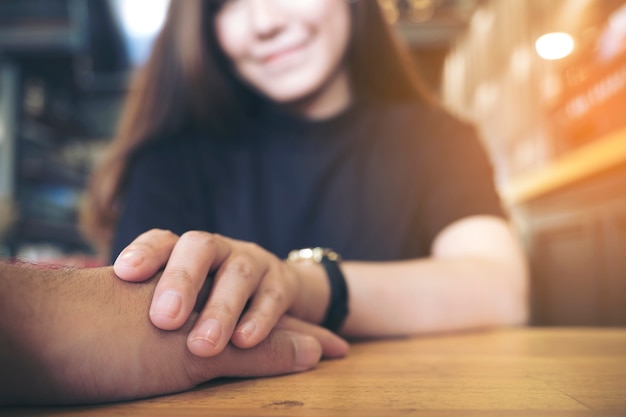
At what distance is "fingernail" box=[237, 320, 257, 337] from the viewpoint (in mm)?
311

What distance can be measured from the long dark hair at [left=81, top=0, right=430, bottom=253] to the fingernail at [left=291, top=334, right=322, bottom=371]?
542mm

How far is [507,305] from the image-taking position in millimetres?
644

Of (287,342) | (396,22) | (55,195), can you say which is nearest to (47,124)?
(55,195)

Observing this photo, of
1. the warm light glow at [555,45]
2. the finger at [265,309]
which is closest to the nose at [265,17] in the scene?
the finger at [265,309]

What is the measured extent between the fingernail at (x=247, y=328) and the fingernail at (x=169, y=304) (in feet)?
0.15

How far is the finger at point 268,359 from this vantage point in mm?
299

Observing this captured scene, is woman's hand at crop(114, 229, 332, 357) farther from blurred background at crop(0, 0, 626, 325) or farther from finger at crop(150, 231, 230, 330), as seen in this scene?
blurred background at crop(0, 0, 626, 325)

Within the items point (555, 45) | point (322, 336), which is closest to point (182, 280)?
point (322, 336)

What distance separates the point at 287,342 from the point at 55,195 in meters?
2.22

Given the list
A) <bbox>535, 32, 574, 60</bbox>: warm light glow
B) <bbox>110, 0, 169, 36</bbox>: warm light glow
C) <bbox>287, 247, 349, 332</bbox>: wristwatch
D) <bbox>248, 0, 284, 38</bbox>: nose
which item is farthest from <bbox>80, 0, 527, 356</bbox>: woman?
<bbox>110, 0, 169, 36</bbox>: warm light glow

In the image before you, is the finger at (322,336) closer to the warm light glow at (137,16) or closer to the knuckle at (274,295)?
the knuckle at (274,295)

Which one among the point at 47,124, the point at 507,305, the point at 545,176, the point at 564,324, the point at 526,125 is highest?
the point at 47,124

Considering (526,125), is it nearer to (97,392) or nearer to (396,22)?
(396,22)

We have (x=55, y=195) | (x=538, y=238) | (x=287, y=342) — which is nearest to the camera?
(x=287, y=342)
